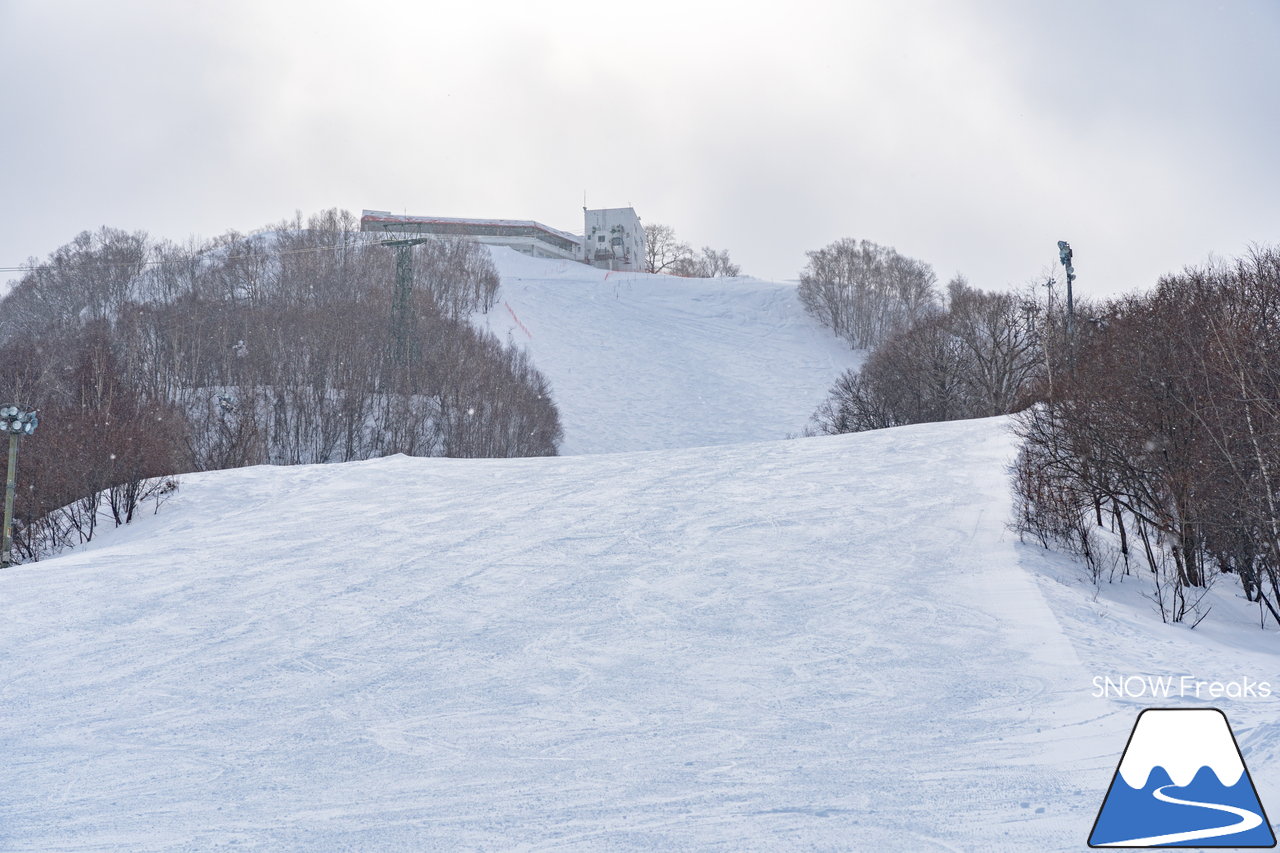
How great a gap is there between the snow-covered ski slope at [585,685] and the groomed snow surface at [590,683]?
30mm

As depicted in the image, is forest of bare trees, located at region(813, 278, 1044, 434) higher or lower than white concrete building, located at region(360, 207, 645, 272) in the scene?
lower

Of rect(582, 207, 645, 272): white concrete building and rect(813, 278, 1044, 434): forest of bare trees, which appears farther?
rect(582, 207, 645, 272): white concrete building

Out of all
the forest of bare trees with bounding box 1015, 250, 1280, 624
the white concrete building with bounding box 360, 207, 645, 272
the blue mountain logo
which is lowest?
the blue mountain logo

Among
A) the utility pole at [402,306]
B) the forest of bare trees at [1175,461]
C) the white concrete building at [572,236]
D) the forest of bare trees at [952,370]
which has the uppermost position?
the white concrete building at [572,236]

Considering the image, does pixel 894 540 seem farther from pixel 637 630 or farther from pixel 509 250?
pixel 509 250

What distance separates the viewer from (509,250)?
93.3 metres

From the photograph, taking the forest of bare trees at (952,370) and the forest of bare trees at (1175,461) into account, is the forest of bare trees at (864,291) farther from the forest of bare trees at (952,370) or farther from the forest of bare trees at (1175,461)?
the forest of bare trees at (1175,461)

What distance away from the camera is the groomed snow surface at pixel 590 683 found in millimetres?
5258

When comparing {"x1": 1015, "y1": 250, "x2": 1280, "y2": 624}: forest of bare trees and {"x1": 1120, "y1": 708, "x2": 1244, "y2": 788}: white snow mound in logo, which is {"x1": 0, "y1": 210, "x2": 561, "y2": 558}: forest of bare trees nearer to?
{"x1": 1015, "y1": 250, "x2": 1280, "y2": 624}: forest of bare trees

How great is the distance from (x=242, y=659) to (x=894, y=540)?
7480mm

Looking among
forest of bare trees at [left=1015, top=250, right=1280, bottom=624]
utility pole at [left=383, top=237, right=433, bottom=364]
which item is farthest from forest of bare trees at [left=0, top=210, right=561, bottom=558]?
forest of bare trees at [left=1015, top=250, right=1280, bottom=624]

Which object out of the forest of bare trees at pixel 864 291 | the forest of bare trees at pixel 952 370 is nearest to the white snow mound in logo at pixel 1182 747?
the forest of bare trees at pixel 952 370

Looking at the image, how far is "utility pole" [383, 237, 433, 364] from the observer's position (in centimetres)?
4933

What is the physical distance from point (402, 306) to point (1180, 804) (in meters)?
49.7
